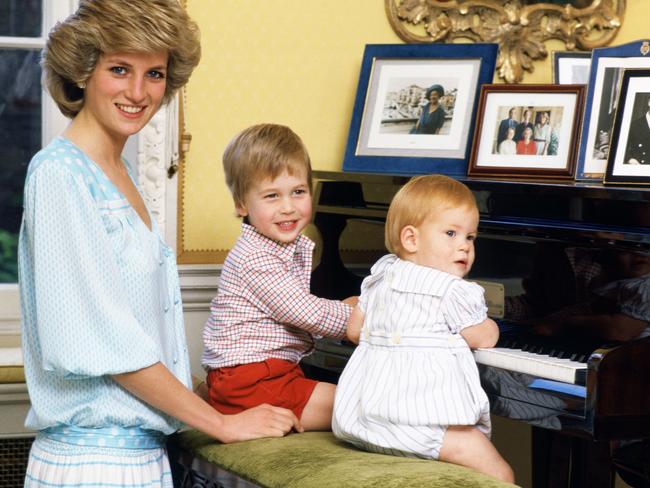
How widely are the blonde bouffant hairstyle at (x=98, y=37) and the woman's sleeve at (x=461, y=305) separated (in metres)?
0.78

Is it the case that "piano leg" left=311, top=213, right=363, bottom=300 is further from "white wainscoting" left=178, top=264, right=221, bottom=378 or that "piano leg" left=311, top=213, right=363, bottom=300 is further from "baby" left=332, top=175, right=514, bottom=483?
"baby" left=332, top=175, right=514, bottom=483

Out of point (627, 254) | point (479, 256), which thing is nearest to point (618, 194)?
point (627, 254)

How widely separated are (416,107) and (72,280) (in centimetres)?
158

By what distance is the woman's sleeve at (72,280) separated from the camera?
205cm

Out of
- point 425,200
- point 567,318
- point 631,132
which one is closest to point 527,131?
point 631,132

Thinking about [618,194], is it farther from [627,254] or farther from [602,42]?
[602,42]

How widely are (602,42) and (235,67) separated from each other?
126 centimetres

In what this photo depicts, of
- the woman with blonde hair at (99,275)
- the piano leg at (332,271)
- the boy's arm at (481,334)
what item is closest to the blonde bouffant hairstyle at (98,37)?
the woman with blonde hair at (99,275)

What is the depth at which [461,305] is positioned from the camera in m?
2.29

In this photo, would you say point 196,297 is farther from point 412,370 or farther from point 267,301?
point 412,370

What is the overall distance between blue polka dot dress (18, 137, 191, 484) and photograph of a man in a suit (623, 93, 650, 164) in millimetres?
1254

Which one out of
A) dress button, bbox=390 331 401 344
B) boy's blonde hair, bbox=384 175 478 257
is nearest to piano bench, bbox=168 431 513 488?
dress button, bbox=390 331 401 344

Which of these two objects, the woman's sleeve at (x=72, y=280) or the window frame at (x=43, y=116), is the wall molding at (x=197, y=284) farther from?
the woman's sleeve at (x=72, y=280)

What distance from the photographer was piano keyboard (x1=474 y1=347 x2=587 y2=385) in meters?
2.26
